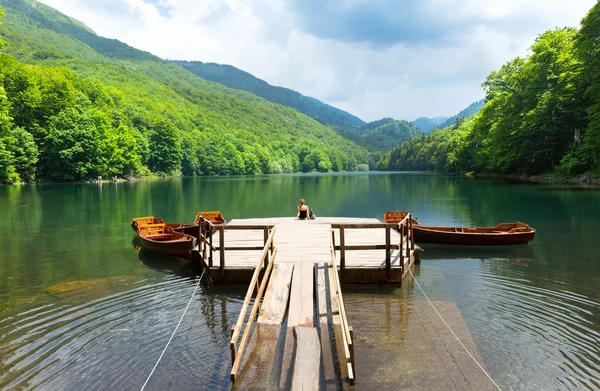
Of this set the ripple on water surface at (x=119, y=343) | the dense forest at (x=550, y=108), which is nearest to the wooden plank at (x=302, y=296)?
the ripple on water surface at (x=119, y=343)

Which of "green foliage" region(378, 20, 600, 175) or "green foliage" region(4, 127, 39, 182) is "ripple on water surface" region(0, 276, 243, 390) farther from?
"green foliage" region(4, 127, 39, 182)

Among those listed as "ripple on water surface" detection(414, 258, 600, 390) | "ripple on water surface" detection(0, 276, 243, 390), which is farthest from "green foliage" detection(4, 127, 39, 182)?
"ripple on water surface" detection(414, 258, 600, 390)

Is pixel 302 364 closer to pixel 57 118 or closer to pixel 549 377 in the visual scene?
pixel 549 377

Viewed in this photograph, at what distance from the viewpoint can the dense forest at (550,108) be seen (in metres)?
50.8

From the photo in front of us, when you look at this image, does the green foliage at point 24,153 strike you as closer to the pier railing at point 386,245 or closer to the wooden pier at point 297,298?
the wooden pier at point 297,298

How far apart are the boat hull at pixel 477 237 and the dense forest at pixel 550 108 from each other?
40338mm

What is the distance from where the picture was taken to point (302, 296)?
34.7 ft

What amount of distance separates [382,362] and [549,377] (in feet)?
10.6

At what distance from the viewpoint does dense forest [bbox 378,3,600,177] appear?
50.8 metres

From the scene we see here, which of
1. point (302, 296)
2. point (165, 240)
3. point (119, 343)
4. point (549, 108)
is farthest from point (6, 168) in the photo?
point (549, 108)

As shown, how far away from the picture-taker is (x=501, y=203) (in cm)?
3797

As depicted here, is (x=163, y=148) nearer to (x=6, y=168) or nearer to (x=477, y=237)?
(x=6, y=168)

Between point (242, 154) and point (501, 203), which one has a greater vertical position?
point (242, 154)

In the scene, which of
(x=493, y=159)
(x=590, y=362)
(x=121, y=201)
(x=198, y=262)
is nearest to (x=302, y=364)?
(x=590, y=362)
